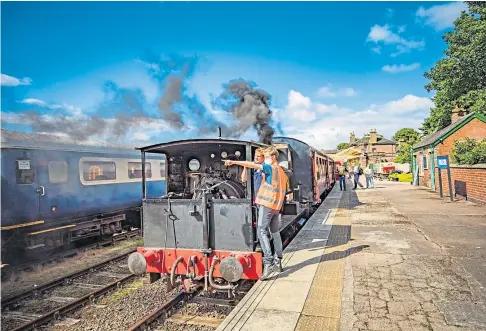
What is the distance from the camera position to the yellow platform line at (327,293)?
3.49 metres

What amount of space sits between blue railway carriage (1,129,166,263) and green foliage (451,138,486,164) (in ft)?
43.8

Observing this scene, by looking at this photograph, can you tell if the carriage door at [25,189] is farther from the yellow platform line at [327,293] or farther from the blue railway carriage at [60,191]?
the yellow platform line at [327,293]

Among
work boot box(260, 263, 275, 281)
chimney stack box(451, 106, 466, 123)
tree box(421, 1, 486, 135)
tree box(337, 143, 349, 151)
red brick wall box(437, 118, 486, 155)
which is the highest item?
tree box(337, 143, 349, 151)

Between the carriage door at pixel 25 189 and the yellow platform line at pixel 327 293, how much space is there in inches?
261

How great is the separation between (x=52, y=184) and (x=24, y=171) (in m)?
0.76

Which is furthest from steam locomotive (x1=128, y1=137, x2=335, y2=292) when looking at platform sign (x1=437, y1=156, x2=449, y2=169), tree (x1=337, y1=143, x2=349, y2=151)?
tree (x1=337, y1=143, x2=349, y2=151)

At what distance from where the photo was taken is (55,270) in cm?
741

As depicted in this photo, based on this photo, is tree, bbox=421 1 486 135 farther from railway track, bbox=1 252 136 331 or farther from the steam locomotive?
railway track, bbox=1 252 136 331

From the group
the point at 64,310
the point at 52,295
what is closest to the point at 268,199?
the point at 64,310

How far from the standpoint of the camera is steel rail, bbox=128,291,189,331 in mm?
4219

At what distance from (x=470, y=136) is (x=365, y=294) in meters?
17.5

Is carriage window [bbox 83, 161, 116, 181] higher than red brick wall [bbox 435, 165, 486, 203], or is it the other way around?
carriage window [bbox 83, 161, 116, 181]

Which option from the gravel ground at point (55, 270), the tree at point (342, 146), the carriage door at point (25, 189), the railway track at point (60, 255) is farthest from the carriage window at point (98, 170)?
the tree at point (342, 146)

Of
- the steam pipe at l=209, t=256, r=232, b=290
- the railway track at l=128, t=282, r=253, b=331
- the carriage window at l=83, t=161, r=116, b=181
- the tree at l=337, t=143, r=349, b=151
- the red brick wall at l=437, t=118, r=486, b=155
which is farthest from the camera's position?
the tree at l=337, t=143, r=349, b=151
